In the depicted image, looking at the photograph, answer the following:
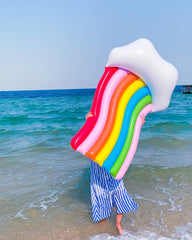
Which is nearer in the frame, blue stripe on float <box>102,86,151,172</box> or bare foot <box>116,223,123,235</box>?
blue stripe on float <box>102,86,151,172</box>

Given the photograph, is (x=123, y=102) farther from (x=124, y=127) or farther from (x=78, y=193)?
(x=78, y=193)

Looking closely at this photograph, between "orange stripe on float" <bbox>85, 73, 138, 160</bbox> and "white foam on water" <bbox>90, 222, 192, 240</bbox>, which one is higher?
"orange stripe on float" <bbox>85, 73, 138, 160</bbox>

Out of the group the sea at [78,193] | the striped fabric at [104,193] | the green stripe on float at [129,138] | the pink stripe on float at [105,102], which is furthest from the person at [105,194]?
the pink stripe on float at [105,102]

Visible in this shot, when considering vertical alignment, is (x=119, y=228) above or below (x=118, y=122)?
below

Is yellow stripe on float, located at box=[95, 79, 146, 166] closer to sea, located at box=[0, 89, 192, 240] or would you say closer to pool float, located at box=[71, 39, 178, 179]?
pool float, located at box=[71, 39, 178, 179]

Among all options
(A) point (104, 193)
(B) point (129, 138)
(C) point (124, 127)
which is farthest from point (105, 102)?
(A) point (104, 193)

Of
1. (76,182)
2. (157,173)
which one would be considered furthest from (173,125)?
(76,182)

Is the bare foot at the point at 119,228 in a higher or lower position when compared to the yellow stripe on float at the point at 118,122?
lower

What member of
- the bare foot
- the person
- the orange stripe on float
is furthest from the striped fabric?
the orange stripe on float

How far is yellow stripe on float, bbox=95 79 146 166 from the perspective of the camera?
2496mm

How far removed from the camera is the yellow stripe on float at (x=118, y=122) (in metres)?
2.50

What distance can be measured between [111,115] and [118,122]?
0.31 ft

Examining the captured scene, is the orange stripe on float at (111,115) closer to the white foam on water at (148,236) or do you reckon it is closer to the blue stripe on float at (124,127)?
the blue stripe on float at (124,127)

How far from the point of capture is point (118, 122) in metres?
2.54
